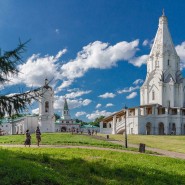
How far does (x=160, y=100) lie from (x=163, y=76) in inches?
222

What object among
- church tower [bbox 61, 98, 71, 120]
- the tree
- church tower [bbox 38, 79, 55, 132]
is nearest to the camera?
the tree

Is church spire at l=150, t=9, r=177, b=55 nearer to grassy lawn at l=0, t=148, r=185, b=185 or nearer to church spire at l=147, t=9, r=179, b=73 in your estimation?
church spire at l=147, t=9, r=179, b=73

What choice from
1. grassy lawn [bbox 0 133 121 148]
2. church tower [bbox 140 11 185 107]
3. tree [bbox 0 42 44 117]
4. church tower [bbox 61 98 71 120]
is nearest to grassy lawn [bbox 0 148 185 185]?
tree [bbox 0 42 44 117]

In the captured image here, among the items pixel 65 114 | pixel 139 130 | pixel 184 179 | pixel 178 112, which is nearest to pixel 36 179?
pixel 184 179

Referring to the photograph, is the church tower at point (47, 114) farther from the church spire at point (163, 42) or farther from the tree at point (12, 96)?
the tree at point (12, 96)

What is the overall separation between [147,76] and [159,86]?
4.67 metres

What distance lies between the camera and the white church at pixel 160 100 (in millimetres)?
62750

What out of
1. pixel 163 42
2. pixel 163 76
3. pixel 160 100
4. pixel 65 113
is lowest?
pixel 65 113

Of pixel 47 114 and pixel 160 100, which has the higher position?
pixel 160 100

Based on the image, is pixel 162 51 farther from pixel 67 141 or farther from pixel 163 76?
pixel 67 141

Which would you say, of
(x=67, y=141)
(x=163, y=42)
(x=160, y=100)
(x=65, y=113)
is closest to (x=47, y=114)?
(x=160, y=100)

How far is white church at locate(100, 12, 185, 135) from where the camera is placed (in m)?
62.8

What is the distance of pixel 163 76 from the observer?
234 feet

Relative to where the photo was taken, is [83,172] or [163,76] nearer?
[83,172]
